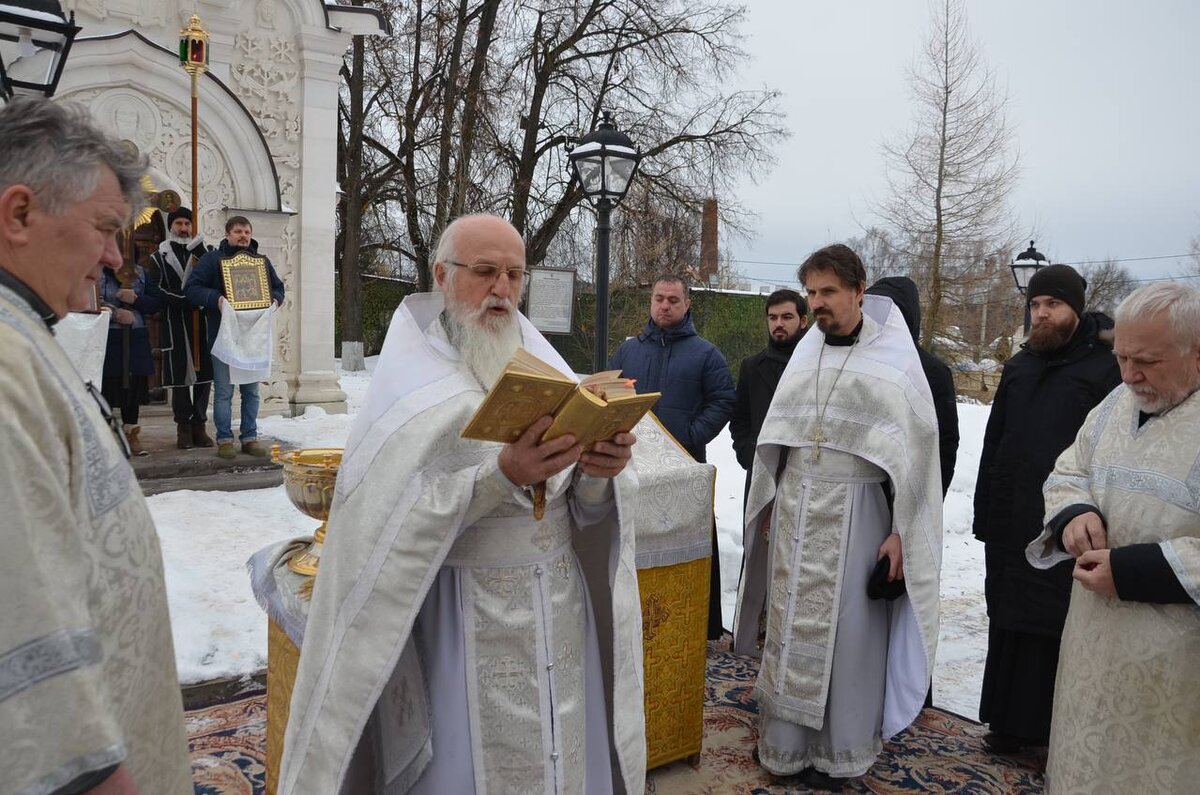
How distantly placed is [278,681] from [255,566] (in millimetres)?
402

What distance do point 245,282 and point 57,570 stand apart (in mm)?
7067

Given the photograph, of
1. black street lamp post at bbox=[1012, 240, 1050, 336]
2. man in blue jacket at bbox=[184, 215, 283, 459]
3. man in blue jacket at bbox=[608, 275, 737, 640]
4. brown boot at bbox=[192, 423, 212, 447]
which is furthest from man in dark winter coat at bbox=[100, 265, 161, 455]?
black street lamp post at bbox=[1012, 240, 1050, 336]

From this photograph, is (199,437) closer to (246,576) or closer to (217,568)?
(217,568)

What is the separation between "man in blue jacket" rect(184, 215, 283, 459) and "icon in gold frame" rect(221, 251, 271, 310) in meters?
0.05

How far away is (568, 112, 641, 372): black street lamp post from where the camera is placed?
6.82 m

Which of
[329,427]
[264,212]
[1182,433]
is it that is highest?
[264,212]

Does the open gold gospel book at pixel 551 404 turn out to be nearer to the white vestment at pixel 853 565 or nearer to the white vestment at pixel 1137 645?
the white vestment at pixel 1137 645

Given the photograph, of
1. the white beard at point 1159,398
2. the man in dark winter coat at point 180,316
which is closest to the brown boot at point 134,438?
the man in dark winter coat at point 180,316

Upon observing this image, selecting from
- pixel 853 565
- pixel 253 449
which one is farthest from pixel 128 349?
pixel 853 565

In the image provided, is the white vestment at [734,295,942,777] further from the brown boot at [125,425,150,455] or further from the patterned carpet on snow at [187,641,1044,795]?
the brown boot at [125,425,150,455]

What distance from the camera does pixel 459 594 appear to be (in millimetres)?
2143

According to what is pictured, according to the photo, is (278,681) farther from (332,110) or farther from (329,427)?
(332,110)

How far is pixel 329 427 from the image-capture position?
962 centimetres

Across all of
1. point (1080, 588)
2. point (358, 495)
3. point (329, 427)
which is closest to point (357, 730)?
point (358, 495)
